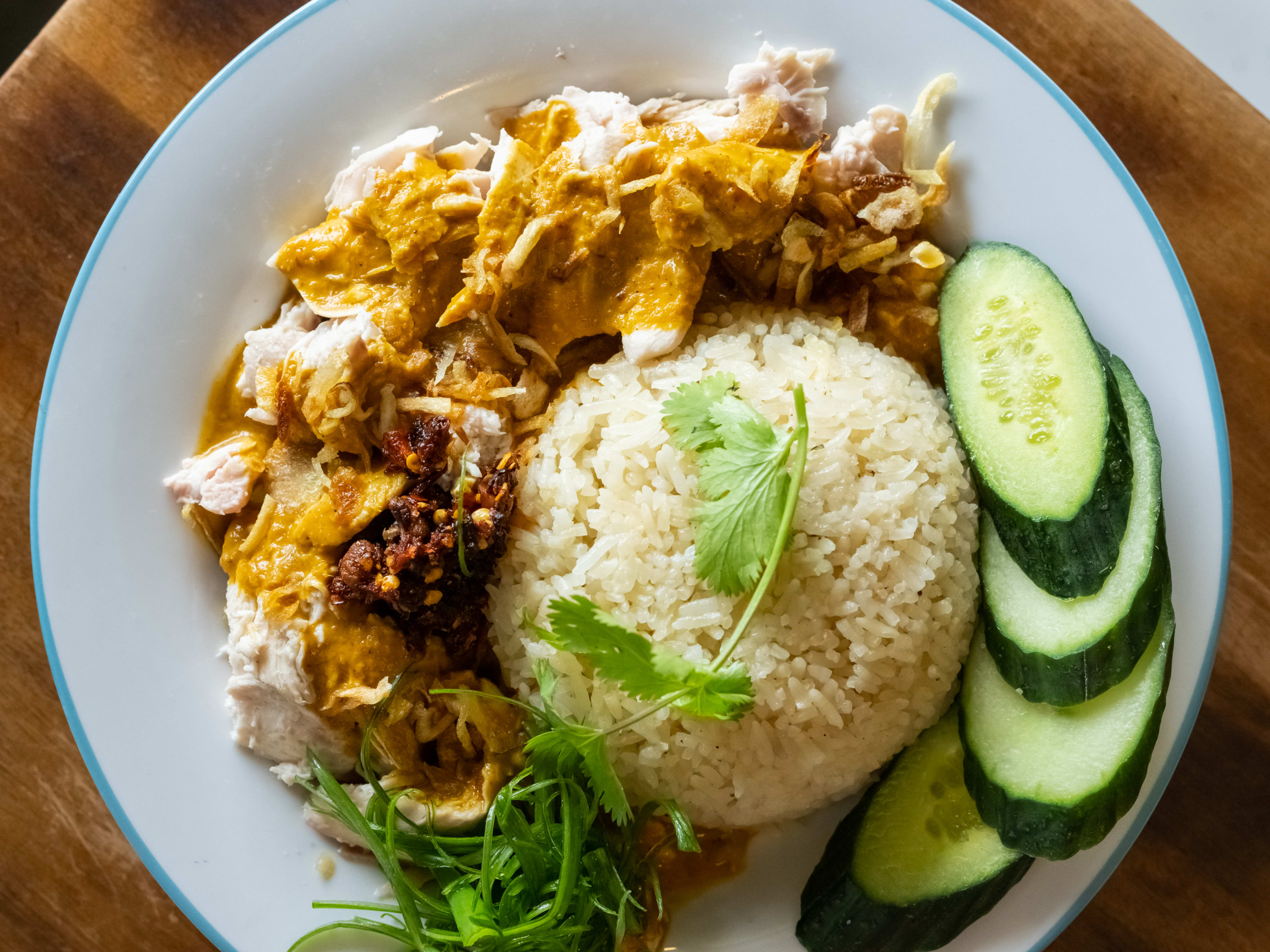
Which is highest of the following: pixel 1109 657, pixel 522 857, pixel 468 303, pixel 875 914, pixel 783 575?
pixel 1109 657

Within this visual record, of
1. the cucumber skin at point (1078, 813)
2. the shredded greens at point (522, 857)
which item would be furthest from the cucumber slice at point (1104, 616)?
the shredded greens at point (522, 857)

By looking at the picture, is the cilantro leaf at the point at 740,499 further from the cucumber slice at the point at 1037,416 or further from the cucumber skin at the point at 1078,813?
the cucumber skin at the point at 1078,813

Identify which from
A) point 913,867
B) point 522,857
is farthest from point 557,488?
point 913,867

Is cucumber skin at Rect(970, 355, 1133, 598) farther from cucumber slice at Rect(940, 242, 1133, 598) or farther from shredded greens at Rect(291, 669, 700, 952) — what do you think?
shredded greens at Rect(291, 669, 700, 952)

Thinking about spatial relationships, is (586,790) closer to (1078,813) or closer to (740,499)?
(740,499)

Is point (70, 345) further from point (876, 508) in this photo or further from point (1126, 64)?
point (1126, 64)

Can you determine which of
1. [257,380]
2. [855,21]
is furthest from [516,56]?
[257,380]
